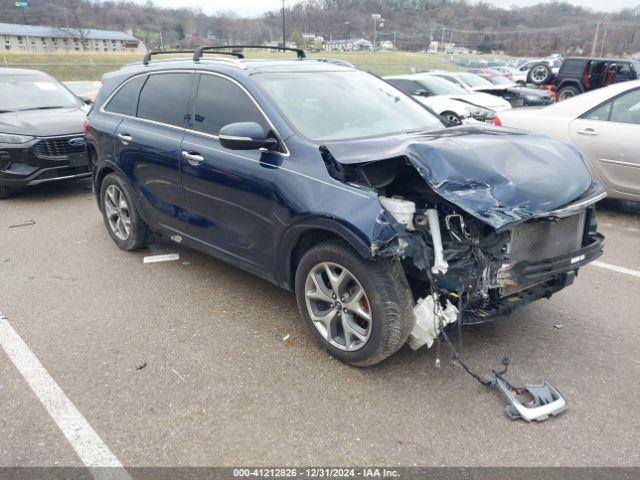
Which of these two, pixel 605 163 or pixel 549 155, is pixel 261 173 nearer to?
pixel 549 155

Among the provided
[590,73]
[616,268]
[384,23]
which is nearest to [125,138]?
[616,268]

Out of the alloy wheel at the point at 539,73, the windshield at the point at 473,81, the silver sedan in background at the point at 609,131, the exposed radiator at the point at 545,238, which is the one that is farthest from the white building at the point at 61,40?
the exposed radiator at the point at 545,238

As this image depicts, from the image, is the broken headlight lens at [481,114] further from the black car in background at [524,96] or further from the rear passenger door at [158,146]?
the rear passenger door at [158,146]

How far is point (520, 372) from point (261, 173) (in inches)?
81.2

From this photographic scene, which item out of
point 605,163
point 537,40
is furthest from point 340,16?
point 605,163

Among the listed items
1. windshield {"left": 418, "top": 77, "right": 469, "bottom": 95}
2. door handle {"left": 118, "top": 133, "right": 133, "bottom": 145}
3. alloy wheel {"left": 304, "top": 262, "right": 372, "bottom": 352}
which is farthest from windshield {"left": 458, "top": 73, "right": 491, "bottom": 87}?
alloy wheel {"left": 304, "top": 262, "right": 372, "bottom": 352}

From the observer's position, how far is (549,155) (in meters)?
3.25

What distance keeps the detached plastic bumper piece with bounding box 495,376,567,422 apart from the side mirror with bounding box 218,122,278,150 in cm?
203

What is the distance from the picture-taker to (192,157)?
12.8ft

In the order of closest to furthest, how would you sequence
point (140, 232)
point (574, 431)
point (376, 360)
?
point (574, 431) → point (376, 360) → point (140, 232)

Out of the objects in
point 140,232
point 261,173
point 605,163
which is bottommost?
point 140,232

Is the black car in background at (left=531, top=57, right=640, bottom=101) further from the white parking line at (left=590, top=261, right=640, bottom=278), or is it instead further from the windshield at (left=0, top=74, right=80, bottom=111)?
the windshield at (left=0, top=74, right=80, bottom=111)

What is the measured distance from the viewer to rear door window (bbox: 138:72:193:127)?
13.7ft

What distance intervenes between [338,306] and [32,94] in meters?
7.38
